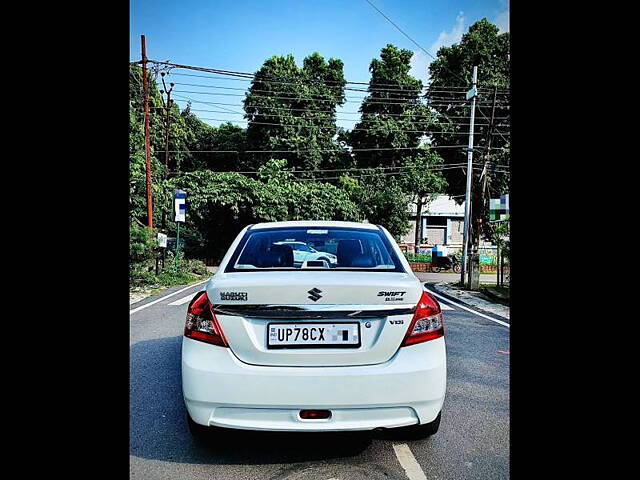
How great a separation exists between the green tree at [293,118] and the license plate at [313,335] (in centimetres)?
3844

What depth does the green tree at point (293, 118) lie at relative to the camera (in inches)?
1601

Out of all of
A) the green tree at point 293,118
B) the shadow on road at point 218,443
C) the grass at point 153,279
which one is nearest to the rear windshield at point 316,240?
the shadow on road at point 218,443

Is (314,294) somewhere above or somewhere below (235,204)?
below

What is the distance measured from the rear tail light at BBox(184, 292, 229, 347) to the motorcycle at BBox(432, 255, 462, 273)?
2501cm

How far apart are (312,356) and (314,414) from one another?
0.30 metres

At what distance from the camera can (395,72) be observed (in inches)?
1580

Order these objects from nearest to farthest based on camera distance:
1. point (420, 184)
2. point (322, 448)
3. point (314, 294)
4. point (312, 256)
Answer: point (314, 294)
point (322, 448)
point (312, 256)
point (420, 184)

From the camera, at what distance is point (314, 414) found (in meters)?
2.71

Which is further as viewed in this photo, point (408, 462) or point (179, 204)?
point (179, 204)

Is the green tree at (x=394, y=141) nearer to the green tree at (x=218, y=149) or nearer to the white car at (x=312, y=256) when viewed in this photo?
the green tree at (x=218, y=149)

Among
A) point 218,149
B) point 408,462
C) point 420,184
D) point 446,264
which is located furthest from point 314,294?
point 218,149

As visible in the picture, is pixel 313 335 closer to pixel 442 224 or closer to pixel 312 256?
pixel 312 256

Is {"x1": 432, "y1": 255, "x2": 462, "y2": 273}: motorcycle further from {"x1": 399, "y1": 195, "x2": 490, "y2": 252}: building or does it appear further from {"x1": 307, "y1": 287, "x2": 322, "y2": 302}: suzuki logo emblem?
{"x1": 307, "y1": 287, "x2": 322, "y2": 302}: suzuki logo emblem
